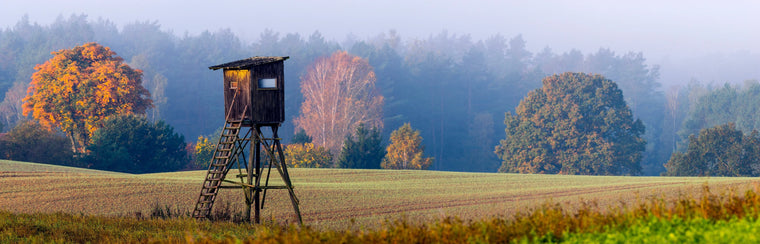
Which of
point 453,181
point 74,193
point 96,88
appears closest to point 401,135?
point 453,181

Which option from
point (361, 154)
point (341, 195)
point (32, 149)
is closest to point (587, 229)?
point (341, 195)

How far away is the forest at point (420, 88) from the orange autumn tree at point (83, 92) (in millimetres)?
22238

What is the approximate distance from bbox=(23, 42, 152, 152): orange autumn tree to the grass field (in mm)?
14803

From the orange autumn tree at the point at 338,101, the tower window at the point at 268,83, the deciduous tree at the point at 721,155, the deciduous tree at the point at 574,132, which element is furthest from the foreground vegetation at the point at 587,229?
the orange autumn tree at the point at 338,101

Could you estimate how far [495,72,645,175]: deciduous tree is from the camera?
59.9 metres

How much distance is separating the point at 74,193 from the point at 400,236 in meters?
18.5

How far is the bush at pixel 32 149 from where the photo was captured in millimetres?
48188

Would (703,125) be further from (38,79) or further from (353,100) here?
(38,79)

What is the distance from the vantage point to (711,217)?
479 inches

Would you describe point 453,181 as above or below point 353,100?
below

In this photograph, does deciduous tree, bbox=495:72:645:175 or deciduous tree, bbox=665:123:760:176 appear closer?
deciduous tree, bbox=665:123:760:176

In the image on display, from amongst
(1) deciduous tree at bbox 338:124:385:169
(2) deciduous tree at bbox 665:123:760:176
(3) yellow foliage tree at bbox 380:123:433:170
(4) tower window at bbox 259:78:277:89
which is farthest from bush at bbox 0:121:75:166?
(2) deciduous tree at bbox 665:123:760:176

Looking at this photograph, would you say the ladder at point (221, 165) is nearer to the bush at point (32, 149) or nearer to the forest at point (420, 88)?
the bush at point (32, 149)

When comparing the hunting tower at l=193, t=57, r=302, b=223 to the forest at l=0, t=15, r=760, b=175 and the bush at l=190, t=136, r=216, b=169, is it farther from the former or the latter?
the forest at l=0, t=15, r=760, b=175
